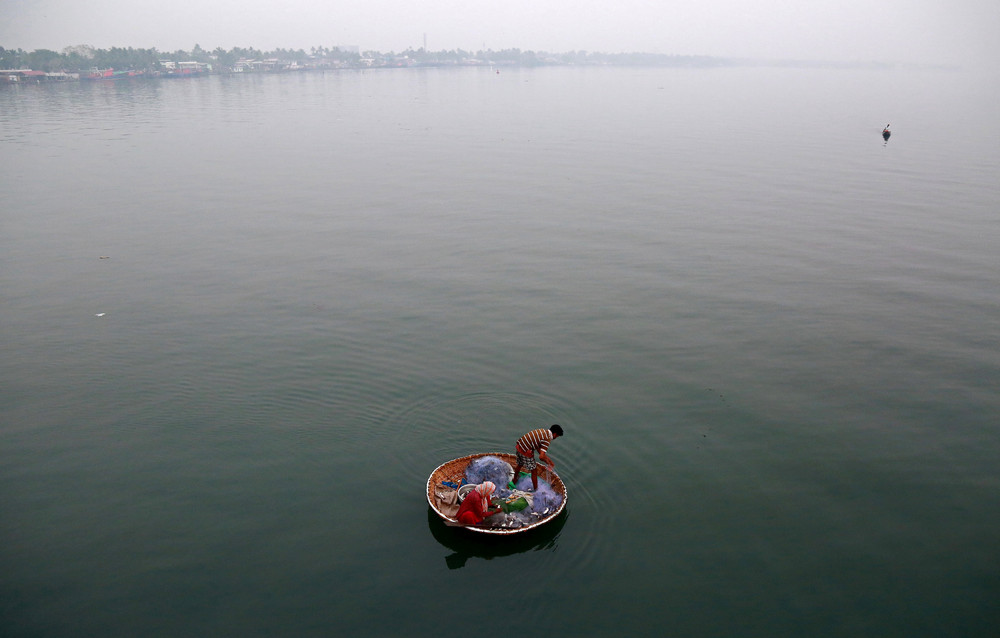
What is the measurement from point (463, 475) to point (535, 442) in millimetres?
1690

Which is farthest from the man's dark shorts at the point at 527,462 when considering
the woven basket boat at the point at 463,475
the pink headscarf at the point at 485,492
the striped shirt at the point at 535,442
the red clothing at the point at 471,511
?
the red clothing at the point at 471,511

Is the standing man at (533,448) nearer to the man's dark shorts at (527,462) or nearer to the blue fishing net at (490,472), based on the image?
the man's dark shorts at (527,462)

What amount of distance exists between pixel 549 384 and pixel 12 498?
464 inches

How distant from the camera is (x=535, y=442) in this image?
1208cm

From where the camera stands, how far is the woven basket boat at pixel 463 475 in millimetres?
11227

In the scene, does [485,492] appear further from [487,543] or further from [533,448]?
[533,448]

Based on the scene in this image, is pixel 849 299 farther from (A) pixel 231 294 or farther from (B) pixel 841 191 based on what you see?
(A) pixel 231 294

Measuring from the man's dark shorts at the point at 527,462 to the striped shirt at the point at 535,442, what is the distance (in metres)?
0.12

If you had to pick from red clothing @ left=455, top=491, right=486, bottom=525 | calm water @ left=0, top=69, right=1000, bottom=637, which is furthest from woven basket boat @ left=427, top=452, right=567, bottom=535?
calm water @ left=0, top=69, right=1000, bottom=637

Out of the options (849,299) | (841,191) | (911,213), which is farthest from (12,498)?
(841,191)

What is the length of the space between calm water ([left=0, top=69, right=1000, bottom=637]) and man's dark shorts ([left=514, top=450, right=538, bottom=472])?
46.5 inches

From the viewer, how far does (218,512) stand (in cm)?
1240

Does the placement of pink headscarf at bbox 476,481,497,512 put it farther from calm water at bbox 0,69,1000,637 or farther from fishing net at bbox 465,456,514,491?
calm water at bbox 0,69,1000,637

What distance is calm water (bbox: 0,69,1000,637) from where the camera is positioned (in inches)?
429
